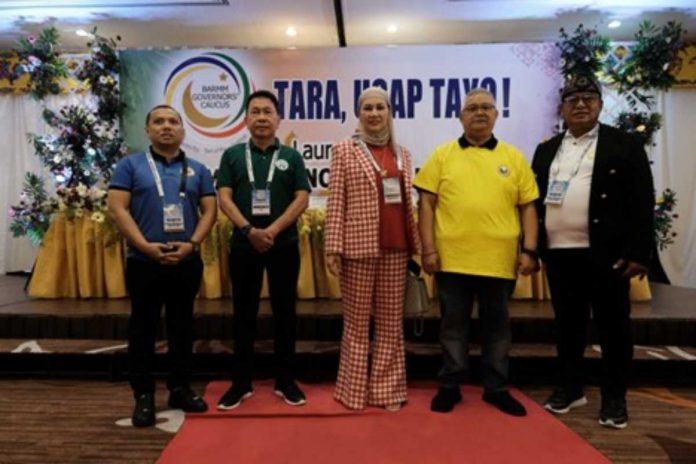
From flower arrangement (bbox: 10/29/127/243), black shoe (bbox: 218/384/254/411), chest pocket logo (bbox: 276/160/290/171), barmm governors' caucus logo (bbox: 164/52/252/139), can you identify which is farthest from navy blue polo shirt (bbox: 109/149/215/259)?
flower arrangement (bbox: 10/29/127/243)

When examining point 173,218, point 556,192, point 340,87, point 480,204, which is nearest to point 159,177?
point 173,218

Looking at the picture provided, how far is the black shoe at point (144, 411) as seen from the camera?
6.89 ft

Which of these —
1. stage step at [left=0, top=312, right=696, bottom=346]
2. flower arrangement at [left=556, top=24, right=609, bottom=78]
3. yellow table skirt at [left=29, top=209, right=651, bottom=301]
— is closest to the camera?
stage step at [left=0, top=312, right=696, bottom=346]

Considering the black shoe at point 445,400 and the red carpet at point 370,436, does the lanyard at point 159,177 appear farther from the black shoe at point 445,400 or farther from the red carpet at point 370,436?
the black shoe at point 445,400

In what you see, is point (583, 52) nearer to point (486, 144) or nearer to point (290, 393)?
point (486, 144)

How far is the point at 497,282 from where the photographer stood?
2.16 metres

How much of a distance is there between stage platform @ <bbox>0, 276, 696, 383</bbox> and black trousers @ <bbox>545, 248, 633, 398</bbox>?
1.45ft

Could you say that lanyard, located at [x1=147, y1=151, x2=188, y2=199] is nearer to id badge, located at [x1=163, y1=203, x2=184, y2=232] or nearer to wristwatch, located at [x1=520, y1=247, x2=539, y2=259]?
id badge, located at [x1=163, y1=203, x2=184, y2=232]

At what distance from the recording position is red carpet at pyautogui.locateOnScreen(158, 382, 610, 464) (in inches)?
71.1

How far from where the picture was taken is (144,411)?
2.12 meters

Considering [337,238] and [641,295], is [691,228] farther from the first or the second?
[337,238]

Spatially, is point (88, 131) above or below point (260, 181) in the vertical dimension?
above

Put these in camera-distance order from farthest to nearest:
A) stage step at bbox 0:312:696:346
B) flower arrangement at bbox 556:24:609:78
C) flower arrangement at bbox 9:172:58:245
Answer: flower arrangement at bbox 556:24:609:78 → flower arrangement at bbox 9:172:58:245 → stage step at bbox 0:312:696:346

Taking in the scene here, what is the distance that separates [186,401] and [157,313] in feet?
1.36
